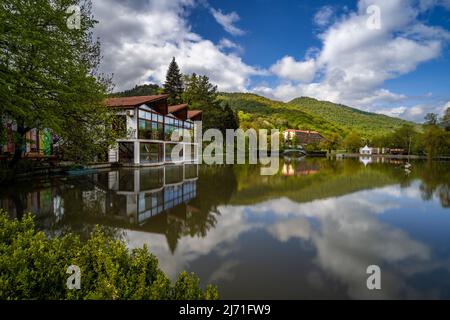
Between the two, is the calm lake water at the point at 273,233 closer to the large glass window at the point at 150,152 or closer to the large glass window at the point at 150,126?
the large glass window at the point at 150,152

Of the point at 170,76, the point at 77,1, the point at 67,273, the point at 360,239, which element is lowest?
the point at 360,239

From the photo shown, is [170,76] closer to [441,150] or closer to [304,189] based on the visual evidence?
[304,189]

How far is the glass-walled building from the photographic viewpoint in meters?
25.6

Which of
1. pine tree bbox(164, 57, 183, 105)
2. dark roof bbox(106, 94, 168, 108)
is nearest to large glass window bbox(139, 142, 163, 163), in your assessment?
dark roof bbox(106, 94, 168, 108)

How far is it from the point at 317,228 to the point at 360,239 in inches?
44.7

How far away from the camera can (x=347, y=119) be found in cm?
16362

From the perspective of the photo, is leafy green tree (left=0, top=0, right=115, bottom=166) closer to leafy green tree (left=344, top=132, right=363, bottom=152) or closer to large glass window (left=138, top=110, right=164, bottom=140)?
large glass window (left=138, top=110, right=164, bottom=140)

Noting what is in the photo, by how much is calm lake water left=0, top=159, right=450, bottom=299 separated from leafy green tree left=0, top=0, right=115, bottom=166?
354cm

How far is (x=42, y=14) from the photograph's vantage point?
13750mm

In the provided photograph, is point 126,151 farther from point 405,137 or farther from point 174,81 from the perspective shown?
point 405,137

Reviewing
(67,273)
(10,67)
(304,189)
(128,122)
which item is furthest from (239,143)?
(67,273)

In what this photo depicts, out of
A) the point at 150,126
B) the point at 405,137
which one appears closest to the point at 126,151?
the point at 150,126

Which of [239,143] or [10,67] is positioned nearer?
[10,67]

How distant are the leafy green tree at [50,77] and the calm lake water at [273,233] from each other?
140 inches
